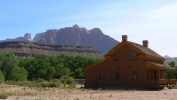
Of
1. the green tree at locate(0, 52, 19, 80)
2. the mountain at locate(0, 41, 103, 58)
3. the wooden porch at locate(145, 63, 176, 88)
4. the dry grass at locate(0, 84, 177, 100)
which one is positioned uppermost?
the mountain at locate(0, 41, 103, 58)

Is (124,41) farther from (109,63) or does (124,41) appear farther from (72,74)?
(72,74)

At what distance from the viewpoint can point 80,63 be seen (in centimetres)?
8125

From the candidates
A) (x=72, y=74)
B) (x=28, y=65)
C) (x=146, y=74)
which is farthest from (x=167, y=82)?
(x=28, y=65)

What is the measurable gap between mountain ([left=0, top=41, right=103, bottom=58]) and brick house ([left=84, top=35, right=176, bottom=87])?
102m

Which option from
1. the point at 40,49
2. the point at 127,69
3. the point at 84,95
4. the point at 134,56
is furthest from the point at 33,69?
the point at 40,49

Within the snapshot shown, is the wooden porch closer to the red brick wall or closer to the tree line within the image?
the red brick wall

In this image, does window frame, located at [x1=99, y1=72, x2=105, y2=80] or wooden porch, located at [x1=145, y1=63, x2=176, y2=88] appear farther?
window frame, located at [x1=99, y1=72, x2=105, y2=80]

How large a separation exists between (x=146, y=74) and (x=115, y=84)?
485 cm

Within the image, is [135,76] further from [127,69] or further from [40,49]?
[40,49]

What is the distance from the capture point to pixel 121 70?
134 ft

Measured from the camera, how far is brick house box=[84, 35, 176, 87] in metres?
38.8

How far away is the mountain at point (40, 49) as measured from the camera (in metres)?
141

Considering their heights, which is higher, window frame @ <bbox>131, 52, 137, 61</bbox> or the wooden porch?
window frame @ <bbox>131, 52, 137, 61</bbox>

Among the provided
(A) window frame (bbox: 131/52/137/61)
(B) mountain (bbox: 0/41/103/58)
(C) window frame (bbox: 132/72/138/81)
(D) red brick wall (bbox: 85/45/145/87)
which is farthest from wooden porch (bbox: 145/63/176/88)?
(B) mountain (bbox: 0/41/103/58)
